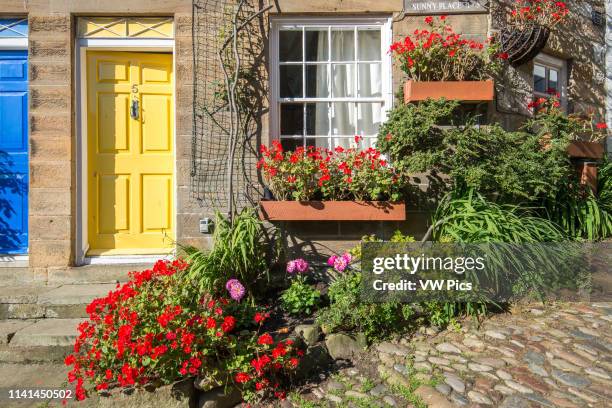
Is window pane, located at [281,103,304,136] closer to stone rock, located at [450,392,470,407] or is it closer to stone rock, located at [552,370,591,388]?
stone rock, located at [450,392,470,407]

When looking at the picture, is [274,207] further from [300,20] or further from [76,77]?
[76,77]

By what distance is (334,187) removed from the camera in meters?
4.44

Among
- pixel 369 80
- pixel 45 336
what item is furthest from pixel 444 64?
pixel 45 336

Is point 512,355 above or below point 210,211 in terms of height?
below

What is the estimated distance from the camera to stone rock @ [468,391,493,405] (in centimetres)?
286

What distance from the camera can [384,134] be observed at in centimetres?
453

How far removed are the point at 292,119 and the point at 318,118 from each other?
29 cm

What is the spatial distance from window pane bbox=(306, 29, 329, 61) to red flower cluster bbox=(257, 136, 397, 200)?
4.09 ft

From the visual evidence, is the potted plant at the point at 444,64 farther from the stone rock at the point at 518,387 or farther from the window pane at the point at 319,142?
the stone rock at the point at 518,387

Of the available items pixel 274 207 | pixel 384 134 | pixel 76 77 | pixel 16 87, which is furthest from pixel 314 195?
pixel 16 87

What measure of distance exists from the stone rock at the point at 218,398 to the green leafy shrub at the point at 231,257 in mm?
798

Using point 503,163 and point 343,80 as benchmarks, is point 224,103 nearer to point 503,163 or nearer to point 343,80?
point 343,80

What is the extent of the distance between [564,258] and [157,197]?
13.4 ft

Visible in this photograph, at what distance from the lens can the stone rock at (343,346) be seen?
11.6 ft
